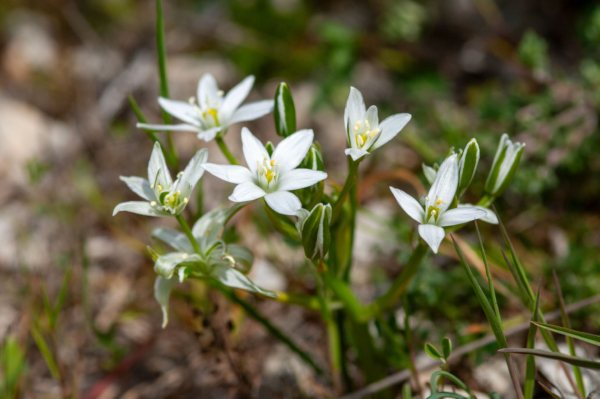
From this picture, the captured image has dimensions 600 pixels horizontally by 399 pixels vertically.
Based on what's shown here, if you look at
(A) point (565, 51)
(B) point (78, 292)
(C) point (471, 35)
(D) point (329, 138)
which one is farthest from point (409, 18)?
(B) point (78, 292)

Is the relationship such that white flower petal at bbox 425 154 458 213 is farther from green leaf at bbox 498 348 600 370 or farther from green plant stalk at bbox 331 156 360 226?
green leaf at bbox 498 348 600 370

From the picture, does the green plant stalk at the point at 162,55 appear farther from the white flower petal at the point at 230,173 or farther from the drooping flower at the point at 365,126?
the drooping flower at the point at 365,126

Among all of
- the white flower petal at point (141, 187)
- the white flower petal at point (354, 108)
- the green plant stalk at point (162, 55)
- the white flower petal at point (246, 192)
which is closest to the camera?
the white flower petal at point (246, 192)

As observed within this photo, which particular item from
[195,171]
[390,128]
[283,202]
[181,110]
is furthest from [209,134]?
[390,128]

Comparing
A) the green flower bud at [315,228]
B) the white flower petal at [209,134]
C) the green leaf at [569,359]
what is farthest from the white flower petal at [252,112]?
the green leaf at [569,359]

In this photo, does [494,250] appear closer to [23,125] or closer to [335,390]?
[335,390]

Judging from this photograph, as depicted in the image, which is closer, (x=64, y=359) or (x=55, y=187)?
(x=64, y=359)

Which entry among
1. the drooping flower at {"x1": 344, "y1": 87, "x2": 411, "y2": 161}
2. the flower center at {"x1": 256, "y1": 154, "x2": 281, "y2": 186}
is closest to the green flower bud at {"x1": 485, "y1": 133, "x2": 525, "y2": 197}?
the drooping flower at {"x1": 344, "y1": 87, "x2": 411, "y2": 161}
